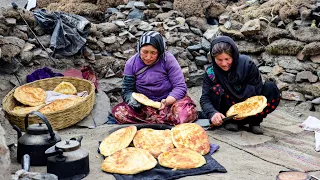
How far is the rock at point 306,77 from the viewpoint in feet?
18.3

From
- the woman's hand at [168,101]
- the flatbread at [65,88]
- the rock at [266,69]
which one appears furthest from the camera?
the rock at [266,69]

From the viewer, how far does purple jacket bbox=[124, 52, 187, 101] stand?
4.66m

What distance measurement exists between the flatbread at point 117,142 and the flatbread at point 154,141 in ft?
0.19

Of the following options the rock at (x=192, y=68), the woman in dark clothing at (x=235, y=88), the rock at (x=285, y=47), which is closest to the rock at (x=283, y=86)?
the rock at (x=285, y=47)

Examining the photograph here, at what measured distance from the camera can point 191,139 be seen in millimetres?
3791

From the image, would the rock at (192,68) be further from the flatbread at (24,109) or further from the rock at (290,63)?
the flatbread at (24,109)

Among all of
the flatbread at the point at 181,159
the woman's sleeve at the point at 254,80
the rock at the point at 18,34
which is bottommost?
the flatbread at the point at 181,159

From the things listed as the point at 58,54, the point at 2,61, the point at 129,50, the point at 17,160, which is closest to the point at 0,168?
the point at 17,160

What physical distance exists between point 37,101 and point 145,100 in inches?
50.5

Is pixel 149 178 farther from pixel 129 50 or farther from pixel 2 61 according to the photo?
pixel 129 50

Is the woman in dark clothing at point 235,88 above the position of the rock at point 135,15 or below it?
below

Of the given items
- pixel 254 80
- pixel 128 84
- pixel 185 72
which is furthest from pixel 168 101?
pixel 185 72

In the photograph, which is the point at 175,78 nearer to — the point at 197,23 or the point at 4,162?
the point at 4,162

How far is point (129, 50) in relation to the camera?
6.32m
